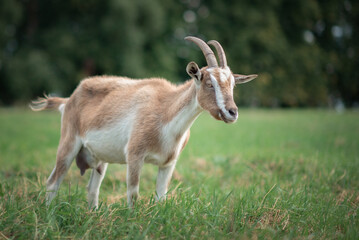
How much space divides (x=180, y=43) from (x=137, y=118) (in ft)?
85.8

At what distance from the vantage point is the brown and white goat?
12.2 ft

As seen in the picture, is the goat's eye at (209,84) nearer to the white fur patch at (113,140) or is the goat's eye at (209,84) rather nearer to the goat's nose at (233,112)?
the goat's nose at (233,112)

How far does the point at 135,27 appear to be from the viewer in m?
24.8

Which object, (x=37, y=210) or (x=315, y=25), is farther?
(x=315, y=25)

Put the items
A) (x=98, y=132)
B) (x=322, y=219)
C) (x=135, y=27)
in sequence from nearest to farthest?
1. (x=322, y=219)
2. (x=98, y=132)
3. (x=135, y=27)

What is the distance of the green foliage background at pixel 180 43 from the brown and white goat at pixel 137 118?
18.8m

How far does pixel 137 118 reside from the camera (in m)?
4.17

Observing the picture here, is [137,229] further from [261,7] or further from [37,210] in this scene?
[261,7]

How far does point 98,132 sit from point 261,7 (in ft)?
91.5

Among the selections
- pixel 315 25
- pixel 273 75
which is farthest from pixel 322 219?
pixel 315 25

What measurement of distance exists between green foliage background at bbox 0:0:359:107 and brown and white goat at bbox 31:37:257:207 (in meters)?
18.8

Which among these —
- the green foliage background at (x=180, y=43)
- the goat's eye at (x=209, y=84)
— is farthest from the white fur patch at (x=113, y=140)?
the green foliage background at (x=180, y=43)

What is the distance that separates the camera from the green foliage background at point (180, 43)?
22.7 meters

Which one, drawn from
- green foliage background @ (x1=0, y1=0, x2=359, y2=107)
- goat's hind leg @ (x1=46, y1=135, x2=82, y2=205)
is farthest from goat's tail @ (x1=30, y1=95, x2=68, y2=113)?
green foliage background @ (x1=0, y1=0, x2=359, y2=107)
